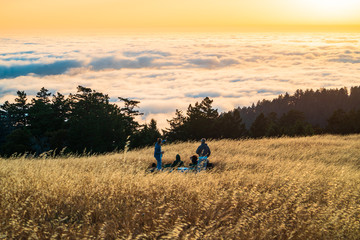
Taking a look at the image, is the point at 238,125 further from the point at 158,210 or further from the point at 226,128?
the point at 158,210

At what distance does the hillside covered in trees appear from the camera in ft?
134

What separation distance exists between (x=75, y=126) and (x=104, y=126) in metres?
4.31

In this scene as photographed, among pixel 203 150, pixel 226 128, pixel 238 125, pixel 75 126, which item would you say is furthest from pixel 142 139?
pixel 203 150

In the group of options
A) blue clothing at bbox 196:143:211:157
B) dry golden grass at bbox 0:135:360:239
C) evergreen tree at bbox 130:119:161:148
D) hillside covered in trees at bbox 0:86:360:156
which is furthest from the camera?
evergreen tree at bbox 130:119:161:148

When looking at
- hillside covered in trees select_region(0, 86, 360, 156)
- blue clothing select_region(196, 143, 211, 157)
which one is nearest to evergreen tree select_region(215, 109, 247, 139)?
hillside covered in trees select_region(0, 86, 360, 156)

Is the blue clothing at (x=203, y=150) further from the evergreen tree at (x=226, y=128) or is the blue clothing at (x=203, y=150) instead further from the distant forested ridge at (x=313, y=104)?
the distant forested ridge at (x=313, y=104)

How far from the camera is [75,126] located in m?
41.6

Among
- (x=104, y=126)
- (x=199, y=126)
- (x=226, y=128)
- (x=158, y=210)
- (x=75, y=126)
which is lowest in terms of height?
(x=226, y=128)

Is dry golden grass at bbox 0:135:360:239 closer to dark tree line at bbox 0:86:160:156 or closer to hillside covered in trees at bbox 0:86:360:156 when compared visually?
hillside covered in trees at bbox 0:86:360:156

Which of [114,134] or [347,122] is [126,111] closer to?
[114,134]

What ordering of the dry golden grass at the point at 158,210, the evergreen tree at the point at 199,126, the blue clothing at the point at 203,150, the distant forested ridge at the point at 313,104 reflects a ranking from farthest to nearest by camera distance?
the distant forested ridge at the point at 313,104 → the evergreen tree at the point at 199,126 → the blue clothing at the point at 203,150 → the dry golden grass at the point at 158,210

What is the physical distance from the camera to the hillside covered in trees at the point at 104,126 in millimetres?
40875

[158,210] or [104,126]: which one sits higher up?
[158,210]

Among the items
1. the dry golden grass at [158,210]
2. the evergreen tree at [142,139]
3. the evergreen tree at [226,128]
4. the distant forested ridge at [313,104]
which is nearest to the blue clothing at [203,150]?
the dry golden grass at [158,210]
